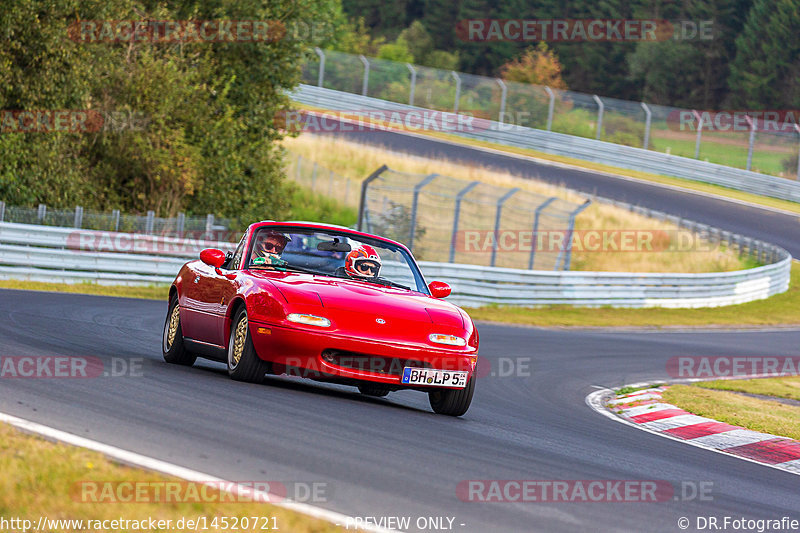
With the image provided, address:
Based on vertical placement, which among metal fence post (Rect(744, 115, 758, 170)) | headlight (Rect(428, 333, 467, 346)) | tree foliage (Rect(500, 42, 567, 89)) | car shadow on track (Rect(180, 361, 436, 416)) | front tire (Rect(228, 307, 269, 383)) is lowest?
car shadow on track (Rect(180, 361, 436, 416))

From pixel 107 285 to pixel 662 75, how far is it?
58655 millimetres

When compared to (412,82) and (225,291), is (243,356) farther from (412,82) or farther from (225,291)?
(412,82)

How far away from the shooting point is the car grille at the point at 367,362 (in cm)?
831

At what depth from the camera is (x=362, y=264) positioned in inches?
376

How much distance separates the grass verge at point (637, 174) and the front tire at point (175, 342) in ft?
114

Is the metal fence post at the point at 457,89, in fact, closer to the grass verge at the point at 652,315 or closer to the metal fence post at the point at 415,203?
the grass verge at the point at 652,315

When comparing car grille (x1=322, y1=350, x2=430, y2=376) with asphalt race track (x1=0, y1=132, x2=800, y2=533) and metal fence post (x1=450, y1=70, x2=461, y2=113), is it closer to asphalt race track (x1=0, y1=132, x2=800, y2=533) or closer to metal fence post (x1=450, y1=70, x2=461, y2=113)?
asphalt race track (x1=0, y1=132, x2=800, y2=533)

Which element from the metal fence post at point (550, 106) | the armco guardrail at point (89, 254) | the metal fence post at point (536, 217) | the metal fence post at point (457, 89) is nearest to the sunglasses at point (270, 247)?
the armco guardrail at point (89, 254)

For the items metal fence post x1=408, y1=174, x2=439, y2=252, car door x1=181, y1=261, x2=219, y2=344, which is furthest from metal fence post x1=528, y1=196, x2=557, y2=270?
car door x1=181, y1=261, x2=219, y2=344

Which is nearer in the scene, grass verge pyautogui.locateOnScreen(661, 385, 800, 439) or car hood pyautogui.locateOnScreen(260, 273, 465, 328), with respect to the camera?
car hood pyautogui.locateOnScreen(260, 273, 465, 328)

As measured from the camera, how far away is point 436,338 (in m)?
8.56

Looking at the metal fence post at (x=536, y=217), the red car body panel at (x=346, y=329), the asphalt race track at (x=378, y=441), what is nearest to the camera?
the asphalt race track at (x=378, y=441)

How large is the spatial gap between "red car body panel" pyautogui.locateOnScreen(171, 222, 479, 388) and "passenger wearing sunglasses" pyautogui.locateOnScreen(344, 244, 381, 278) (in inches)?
14.2

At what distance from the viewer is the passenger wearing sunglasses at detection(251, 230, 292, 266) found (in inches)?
372
